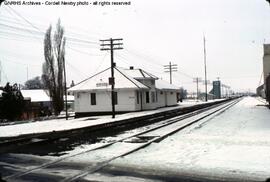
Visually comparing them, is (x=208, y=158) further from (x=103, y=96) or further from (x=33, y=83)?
(x=33, y=83)

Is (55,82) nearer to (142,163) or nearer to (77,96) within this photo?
(77,96)

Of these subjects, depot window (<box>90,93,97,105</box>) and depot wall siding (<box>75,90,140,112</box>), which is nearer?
depot wall siding (<box>75,90,140,112</box>)

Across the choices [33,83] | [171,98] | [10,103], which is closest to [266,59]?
[171,98]

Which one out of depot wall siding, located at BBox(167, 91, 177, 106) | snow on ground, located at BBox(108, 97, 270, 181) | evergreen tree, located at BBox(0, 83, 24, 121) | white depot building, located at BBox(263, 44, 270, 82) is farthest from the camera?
white depot building, located at BBox(263, 44, 270, 82)

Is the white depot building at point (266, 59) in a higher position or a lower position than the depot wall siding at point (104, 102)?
higher

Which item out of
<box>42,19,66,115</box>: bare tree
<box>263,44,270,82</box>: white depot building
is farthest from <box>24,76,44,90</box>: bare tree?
<box>42,19,66,115</box>: bare tree

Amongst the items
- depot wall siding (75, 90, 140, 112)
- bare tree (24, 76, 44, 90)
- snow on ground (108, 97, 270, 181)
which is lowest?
snow on ground (108, 97, 270, 181)

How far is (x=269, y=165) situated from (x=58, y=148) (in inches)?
268

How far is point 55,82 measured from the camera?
47469 millimetres

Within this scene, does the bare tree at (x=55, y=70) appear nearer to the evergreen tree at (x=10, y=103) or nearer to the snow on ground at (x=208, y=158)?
the evergreen tree at (x=10, y=103)

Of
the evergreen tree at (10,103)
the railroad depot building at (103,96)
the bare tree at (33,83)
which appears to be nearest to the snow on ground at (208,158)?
the evergreen tree at (10,103)

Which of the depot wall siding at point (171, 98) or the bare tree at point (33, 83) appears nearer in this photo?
the depot wall siding at point (171, 98)

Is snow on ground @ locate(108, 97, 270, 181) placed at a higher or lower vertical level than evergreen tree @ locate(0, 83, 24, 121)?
lower

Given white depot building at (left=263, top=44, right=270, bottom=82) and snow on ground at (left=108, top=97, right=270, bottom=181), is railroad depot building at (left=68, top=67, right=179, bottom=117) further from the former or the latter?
white depot building at (left=263, top=44, right=270, bottom=82)
